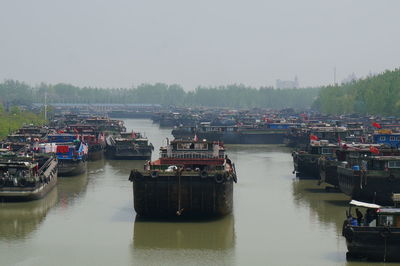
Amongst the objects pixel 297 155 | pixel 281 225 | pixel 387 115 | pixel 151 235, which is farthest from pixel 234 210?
pixel 387 115

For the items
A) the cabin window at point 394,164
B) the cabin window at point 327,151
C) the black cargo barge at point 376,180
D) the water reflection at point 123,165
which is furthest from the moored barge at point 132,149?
the cabin window at point 394,164

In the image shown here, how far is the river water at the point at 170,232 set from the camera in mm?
38750

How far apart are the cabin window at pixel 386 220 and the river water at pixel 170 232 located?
1938mm

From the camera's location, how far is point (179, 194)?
45562mm

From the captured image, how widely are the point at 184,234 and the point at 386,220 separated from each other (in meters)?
11.3

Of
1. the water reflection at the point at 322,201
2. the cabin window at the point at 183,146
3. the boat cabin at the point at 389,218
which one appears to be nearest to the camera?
the boat cabin at the point at 389,218

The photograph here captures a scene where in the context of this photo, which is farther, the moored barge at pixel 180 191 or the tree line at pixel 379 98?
the tree line at pixel 379 98

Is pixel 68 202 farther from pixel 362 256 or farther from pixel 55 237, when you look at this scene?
pixel 362 256

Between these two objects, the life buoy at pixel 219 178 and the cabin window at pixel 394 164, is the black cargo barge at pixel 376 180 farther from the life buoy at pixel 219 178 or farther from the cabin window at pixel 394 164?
the life buoy at pixel 219 178

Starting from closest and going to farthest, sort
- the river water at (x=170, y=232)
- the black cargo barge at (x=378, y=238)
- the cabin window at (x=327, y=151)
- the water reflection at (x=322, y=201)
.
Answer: the black cargo barge at (x=378, y=238)
the river water at (x=170, y=232)
the water reflection at (x=322, y=201)
the cabin window at (x=327, y=151)

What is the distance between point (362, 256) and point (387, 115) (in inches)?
5016

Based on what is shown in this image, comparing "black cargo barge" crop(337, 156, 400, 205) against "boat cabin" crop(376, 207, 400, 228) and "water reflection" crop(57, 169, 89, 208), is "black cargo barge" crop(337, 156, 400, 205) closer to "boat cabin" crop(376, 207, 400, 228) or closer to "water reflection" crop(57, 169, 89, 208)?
"boat cabin" crop(376, 207, 400, 228)

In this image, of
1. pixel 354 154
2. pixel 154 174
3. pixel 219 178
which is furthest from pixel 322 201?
pixel 154 174

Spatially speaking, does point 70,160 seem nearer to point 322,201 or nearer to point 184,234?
point 322,201
